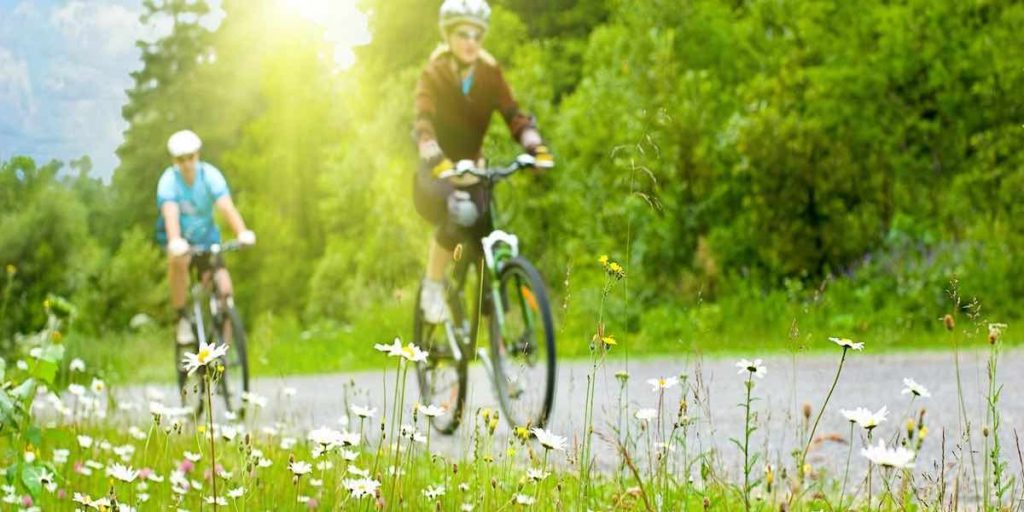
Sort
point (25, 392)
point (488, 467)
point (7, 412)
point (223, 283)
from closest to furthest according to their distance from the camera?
1. point (7, 412)
2. point (488, 467)
3. point (25, 392)
4. point (223, 283)

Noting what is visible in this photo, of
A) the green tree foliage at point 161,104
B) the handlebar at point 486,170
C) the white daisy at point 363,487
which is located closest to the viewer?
the white daisy at point 363,487

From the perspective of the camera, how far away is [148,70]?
4066 cm

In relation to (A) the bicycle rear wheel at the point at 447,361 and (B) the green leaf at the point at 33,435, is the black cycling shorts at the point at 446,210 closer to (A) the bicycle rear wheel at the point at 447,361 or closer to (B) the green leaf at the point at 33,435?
(A) the bicycle rear wheel at the point at 447,361

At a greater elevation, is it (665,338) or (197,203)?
(197,203)

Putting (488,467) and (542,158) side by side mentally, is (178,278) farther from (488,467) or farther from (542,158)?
(488,467)

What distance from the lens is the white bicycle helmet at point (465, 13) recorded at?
580 cm

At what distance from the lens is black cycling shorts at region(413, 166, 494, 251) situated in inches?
229

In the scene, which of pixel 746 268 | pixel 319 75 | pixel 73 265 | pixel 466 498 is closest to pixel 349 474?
pixel 466 498

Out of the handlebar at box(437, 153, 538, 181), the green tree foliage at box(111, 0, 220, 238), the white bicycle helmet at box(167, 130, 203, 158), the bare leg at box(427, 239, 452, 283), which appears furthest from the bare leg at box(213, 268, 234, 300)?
the green tree foliage at box(111, 0, 220, 238)

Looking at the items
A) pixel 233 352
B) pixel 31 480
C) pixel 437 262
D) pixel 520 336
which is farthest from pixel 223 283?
pixel 31 480

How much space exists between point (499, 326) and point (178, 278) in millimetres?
2671

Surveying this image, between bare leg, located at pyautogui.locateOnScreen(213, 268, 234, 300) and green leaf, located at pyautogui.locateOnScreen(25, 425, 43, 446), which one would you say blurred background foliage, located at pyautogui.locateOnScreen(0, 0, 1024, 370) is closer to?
bare leg, located at pyautogui.locateOnScreen(213, 268, 234, 300)

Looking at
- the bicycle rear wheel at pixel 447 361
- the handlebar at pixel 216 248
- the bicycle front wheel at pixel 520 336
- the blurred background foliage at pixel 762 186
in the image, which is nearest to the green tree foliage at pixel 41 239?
the blurred background foliage at pixel 762 186

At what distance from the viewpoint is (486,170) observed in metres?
5.67
